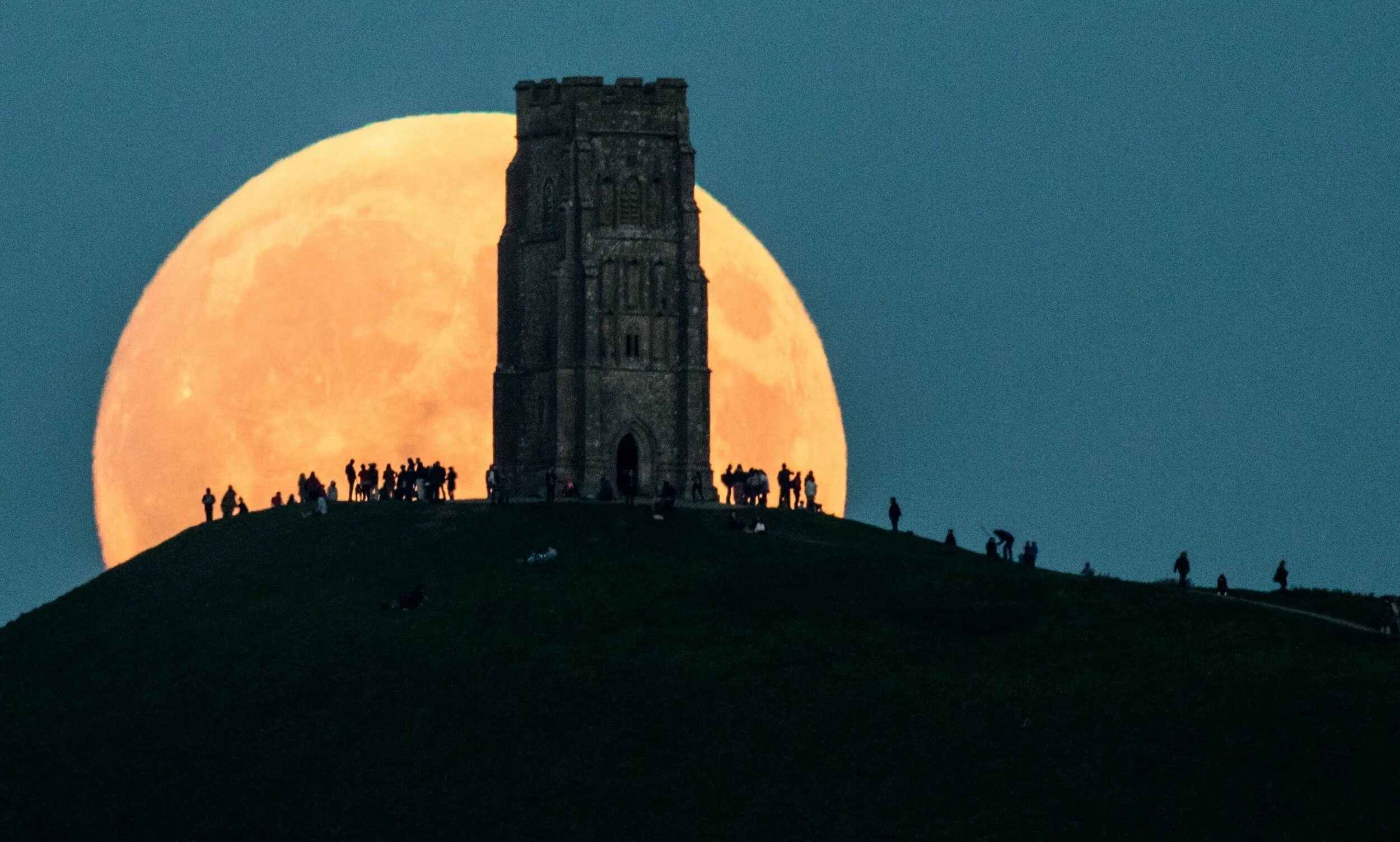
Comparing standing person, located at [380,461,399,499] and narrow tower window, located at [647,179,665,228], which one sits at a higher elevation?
narrow tower window, located at [647,179,665,228]

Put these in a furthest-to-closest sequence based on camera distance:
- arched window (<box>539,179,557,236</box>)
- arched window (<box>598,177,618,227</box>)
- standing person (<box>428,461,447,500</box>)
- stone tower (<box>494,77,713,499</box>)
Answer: arched window (<box>539,179,557,236</box>)
arched window (<box>598,177,618,227</box>)
stone tower (<box>494,77,713,499</box>)
standing person (<box>428,461,447,500</box>)

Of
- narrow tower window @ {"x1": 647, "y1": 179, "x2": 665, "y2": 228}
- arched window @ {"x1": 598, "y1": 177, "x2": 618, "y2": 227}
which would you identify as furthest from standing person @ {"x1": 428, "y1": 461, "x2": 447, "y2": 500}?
narrow tower window @ {"x1": 647, "y1": 179, "x2": 665, "y2": 228}

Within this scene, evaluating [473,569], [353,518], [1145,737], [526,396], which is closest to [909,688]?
[1145,737]

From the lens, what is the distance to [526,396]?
120500 mm

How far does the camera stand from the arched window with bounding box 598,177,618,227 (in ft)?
390

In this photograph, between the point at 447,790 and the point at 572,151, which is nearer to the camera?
the point at 447,790

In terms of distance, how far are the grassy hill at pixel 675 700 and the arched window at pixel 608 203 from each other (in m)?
22.5

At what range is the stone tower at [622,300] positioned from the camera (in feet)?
387

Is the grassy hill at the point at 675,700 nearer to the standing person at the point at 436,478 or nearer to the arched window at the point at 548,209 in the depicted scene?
the standing person at the point at 436,478

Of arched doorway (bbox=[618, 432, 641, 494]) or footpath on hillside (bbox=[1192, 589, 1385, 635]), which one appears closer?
footpath on hillside (bbox=[1192, 589, 1385, 635])

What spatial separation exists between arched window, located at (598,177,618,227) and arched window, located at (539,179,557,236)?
2.18 meters

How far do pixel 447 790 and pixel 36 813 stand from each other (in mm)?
11263

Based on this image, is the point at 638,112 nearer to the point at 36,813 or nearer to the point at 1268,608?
the point at 1268,608

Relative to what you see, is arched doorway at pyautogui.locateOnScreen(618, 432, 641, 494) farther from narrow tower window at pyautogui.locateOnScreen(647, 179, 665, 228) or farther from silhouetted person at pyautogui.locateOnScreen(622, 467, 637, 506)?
narrow tower window at pyautogui.locateOnScreen(647, 179, 665, 228)
